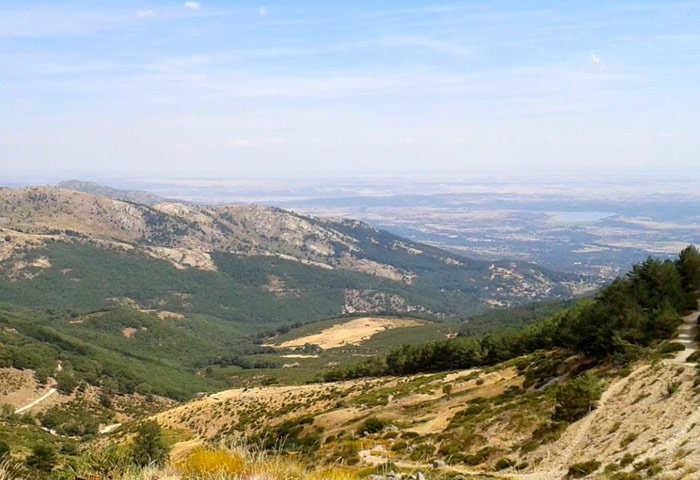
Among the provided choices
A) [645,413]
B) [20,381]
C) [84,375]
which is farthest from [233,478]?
[84,375]

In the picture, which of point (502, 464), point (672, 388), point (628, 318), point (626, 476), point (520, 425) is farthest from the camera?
point (628, 318)

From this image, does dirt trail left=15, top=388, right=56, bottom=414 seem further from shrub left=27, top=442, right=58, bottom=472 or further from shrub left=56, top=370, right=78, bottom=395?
shrub left=27, top=442, right=58, bottom=472

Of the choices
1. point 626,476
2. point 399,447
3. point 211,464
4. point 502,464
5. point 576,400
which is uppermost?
point 211,464

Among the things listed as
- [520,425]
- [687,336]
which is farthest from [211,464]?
[687,336]

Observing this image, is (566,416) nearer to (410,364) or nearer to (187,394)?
(410,364)

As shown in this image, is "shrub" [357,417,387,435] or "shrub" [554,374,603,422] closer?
"shrub" [554,374,603,422]

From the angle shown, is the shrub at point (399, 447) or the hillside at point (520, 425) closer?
the hillside at point (520, 425)

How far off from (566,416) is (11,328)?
19530 centimetres

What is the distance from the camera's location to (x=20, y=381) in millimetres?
111062

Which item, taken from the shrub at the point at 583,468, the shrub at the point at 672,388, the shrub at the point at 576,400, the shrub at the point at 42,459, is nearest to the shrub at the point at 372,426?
the shrub at the point at 576,400

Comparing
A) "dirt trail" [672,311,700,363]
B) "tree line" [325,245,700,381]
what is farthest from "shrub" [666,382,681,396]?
"tree line" [325,245,700,381]

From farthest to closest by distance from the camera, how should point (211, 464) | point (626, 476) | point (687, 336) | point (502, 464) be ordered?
point (687, 336)
point (502, 464)
point (626, 476)
point (211, 464)

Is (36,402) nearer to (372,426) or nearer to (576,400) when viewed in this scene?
(372,426)

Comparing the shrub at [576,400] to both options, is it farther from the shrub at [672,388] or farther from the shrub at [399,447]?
the shrub at [399,447]
